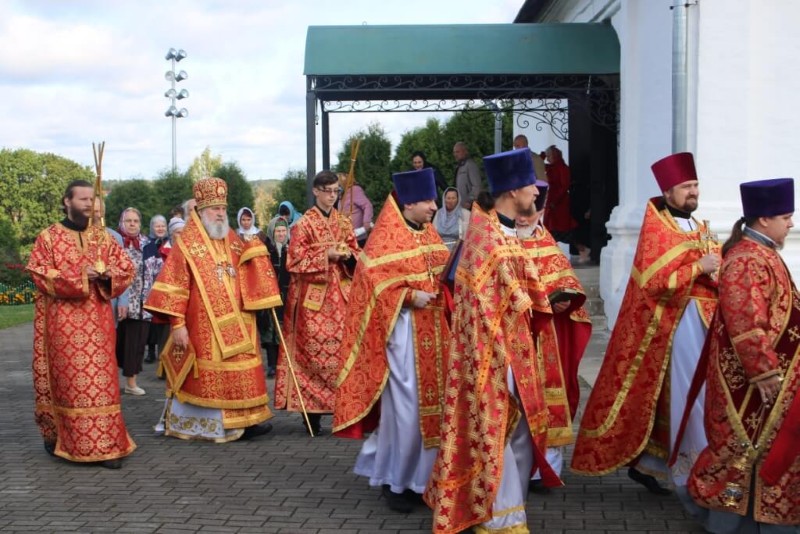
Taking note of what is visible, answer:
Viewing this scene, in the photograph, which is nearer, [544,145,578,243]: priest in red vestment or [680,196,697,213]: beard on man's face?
[680,196,697,213]: beard on man's face

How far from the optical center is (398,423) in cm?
633

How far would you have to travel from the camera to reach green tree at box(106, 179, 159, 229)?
35.7m

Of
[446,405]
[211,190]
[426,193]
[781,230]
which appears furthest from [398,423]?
[211,190]

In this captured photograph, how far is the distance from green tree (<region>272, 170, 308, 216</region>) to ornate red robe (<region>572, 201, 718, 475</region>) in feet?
69.9

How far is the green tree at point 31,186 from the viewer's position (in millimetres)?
51000

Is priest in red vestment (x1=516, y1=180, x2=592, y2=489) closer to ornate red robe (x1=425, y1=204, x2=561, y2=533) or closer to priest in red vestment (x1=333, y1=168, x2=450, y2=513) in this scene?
priest in red vestment (x1=333, y1=168, x2=450, y2=513)

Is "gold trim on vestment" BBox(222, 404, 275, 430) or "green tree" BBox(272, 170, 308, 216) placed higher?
"green tree" BBox(272, 170, 308, 216)

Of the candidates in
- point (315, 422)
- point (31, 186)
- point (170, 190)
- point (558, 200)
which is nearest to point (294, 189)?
point (170, 190)

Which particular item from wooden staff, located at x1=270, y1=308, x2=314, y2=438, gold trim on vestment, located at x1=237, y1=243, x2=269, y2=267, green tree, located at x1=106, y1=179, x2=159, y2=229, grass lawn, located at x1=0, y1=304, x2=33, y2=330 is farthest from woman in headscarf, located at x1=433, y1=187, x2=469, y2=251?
green tree, located at x1=106, y1=179, x2=159, y2=229

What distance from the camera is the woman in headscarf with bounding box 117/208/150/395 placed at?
10742 mm

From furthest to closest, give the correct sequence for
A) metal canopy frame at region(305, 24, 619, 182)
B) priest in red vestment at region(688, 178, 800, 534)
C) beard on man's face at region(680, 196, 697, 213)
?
metal canopy frame at region(305, 24, 619, 182), beard on man's face at region(680, 196, 697, 213), priest in red vestment at region(688, 178, 800, 534)

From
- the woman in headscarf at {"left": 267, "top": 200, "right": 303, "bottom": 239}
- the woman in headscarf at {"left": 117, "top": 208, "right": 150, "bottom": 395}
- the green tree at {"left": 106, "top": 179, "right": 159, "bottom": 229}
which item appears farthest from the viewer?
the green tree at {"left": 106, "top": 179, "right": 159, "bottom": 229}

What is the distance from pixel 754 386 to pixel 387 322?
211 cm

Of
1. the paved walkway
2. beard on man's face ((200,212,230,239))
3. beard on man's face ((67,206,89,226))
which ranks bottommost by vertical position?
the paved walkway
